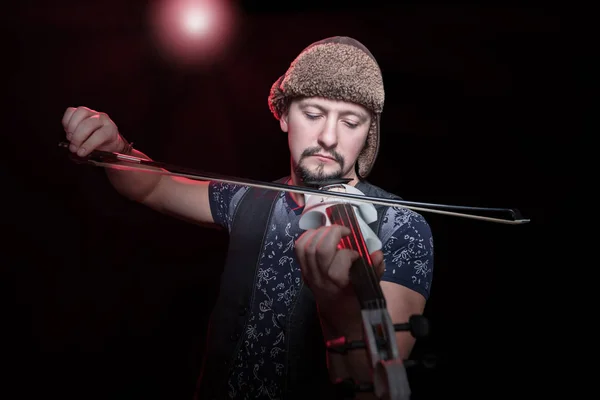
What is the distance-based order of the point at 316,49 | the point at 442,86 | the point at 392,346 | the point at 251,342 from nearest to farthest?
the point at 392,346, the point at 251,342, the point at 316,49, the point at 442,86

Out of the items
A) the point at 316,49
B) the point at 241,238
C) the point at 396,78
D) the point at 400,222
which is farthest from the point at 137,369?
the point at 396,78

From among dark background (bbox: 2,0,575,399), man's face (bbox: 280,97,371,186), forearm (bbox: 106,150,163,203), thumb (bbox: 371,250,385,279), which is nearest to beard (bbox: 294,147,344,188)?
man's face (bbox: 280,97,371,186)

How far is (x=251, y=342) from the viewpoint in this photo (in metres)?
1.17

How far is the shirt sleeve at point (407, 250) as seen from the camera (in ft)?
3.50

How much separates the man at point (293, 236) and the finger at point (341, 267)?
8.8 inches

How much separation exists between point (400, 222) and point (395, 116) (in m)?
1.12

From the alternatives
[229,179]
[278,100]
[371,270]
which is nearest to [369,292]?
[371,270]

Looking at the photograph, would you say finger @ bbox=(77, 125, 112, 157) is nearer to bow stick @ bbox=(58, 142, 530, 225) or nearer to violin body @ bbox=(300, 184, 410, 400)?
bow stick @ bbox=(58, 142, 530, 225)

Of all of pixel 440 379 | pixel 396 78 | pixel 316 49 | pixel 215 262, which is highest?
pixel 396 78

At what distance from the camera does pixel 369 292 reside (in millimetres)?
779

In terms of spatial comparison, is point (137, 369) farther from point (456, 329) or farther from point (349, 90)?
point (349, 90)

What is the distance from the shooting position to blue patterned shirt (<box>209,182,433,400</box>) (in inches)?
43.4

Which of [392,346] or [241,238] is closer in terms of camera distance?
[392,346]

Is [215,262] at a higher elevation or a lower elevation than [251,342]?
higher
